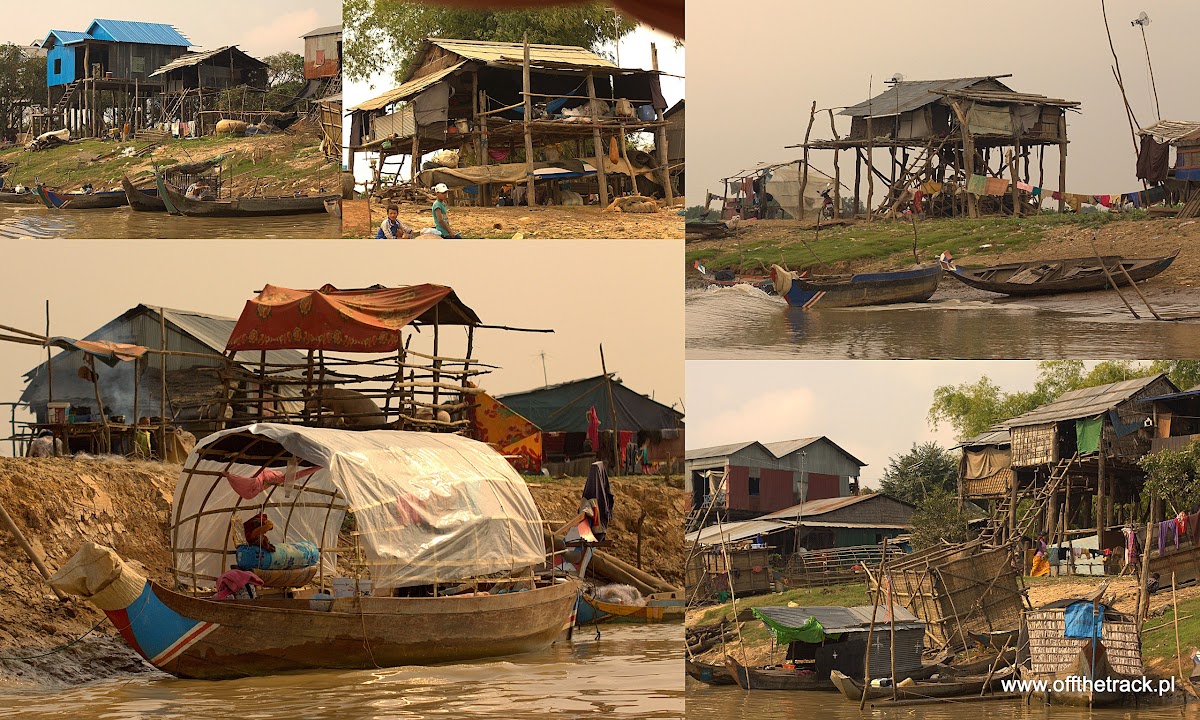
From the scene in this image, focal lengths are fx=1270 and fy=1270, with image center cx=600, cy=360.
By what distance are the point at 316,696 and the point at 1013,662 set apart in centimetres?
453

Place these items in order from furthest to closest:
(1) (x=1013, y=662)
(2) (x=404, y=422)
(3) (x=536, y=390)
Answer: (3) (x=536, y=390) → (2) (x=404, y=422) → (1) (x=1013, y=662)

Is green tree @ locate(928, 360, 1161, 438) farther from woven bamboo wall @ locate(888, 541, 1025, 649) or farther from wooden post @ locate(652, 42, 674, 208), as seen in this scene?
wooden post @ locate(652, 42, 674, 208)

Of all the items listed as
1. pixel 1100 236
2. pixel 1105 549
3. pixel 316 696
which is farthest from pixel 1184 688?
pixel 316 696

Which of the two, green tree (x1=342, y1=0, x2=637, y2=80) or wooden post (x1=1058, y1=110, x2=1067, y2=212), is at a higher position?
green tree (x1=342, y1=0, x2=637, y2=80)

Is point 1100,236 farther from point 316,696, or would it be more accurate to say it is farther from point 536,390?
point 536,390

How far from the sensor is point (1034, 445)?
31.0ft

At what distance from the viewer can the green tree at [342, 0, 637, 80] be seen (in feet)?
36.1

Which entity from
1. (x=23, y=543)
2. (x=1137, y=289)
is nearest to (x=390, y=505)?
(x=23, y=543)

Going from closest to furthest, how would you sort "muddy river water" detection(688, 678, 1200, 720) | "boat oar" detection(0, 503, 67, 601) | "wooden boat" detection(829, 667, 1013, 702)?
"boat oar" detection(0, 503, 67, 601), "muddy river water" detection(688, 678, 1200, 720), "wooden boat" detection(829, 667, 1013, 702)

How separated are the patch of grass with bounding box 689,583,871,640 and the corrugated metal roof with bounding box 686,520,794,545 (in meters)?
0.53

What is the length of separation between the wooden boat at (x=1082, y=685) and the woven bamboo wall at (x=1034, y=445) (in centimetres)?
181

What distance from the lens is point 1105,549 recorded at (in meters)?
9.01

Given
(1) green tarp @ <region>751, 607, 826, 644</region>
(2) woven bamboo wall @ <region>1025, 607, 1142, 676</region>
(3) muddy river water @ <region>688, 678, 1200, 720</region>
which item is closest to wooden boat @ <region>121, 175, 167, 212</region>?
(3) muddy river water @ <region>688, 678, 1200, 720</region>

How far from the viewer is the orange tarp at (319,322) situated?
927 centimetres
